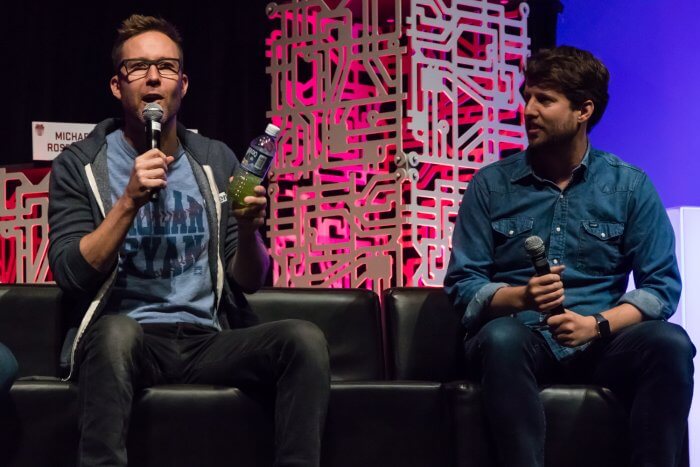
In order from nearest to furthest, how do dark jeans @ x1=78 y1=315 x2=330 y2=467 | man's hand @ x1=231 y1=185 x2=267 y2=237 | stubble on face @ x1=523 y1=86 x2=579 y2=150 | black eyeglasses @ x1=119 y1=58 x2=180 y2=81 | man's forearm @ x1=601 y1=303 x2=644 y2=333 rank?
dark jeans @ x1=78 y1=315 x2=330 y2=467 → man's hand @ x1=231 y1=185 x2=267 y2=237 → man's forearm @ x1=601 y1=303 x2=644 y2=333 → black eyeglasses @ x1=119 y1=58 x2=180 y2=81 → stubble on face @ x1=523 y1=86 x2=579 y2=150

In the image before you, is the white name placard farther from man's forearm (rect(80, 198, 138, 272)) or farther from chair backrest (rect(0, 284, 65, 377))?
man's forearm (rect(80, 198, 138, 272))

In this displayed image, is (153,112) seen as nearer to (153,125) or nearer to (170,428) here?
(153,125)

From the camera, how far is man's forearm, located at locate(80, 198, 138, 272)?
270 cm

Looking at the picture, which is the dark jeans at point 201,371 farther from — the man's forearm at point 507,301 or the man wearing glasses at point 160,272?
the man's forearm at point 507,301

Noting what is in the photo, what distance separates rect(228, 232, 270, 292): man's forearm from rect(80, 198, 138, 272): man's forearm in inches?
12.7

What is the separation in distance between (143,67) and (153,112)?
240 mm

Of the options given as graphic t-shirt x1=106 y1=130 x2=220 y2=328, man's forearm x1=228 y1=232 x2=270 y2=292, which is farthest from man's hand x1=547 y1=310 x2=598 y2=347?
graphic t-shirt x1=106 y1=130 x2=220 y2=328

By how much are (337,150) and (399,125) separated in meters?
→ 0.27

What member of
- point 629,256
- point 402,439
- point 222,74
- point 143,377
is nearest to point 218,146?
point 143,377

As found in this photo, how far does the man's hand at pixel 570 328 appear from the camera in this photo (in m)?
2.77

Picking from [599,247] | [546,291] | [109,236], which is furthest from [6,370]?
[599,247]

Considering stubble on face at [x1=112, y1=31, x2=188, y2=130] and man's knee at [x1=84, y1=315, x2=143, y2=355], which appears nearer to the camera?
man's knee at [x1=84, y1=315, x2=143, y2=355]

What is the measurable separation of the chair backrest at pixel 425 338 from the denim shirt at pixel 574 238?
0.22 meters

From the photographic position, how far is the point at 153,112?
9.11ft
